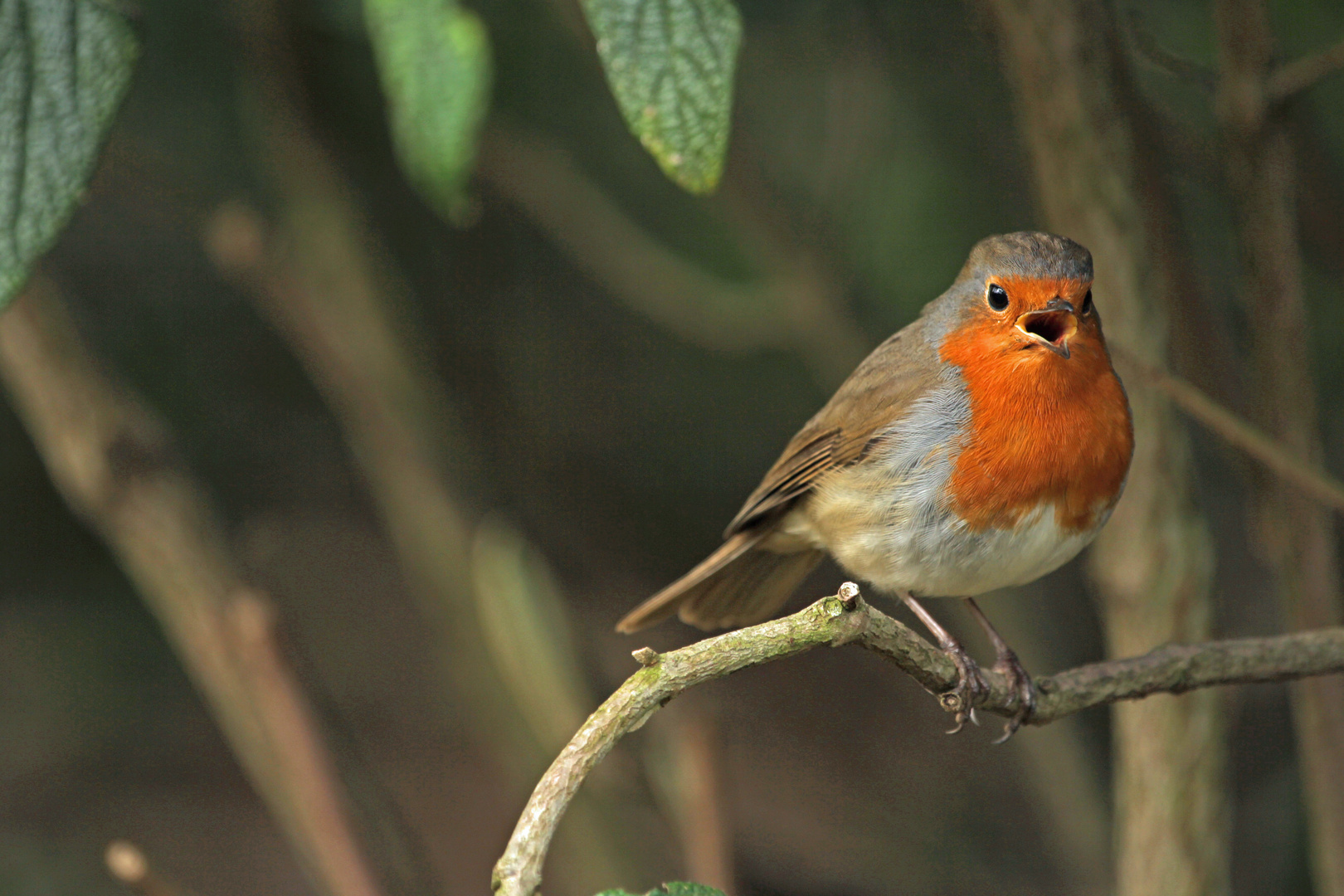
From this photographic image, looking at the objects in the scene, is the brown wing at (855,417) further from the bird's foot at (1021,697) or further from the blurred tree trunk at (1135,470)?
the bird's foot at (1021,697)

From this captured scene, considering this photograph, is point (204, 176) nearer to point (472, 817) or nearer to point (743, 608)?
point (743, 608)

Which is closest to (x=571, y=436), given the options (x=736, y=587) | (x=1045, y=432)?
(x=736, y=587)

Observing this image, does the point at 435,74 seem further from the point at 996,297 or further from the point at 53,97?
the point at 996,297

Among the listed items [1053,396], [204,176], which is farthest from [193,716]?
[1053,396]

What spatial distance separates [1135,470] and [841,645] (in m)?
1.33

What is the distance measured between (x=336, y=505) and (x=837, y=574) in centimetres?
190

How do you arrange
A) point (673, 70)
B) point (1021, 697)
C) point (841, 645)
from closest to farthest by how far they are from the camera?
point (841, 645) < point (673, 70) < point (1021, 697)

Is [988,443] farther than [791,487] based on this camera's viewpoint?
No

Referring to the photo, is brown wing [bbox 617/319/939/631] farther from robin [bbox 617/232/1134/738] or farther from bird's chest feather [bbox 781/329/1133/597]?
bird's chest feather [bbox 781/329/1133/597]

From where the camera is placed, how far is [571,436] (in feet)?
15.1

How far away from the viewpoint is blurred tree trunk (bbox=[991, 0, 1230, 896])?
2.37 meters

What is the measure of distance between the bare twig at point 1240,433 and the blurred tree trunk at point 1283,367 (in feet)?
0.93

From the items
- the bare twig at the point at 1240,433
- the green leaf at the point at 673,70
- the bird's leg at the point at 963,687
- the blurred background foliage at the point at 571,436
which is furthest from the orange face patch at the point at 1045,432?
the green leaf at the point at 673,70

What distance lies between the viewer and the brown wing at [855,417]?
255cm
